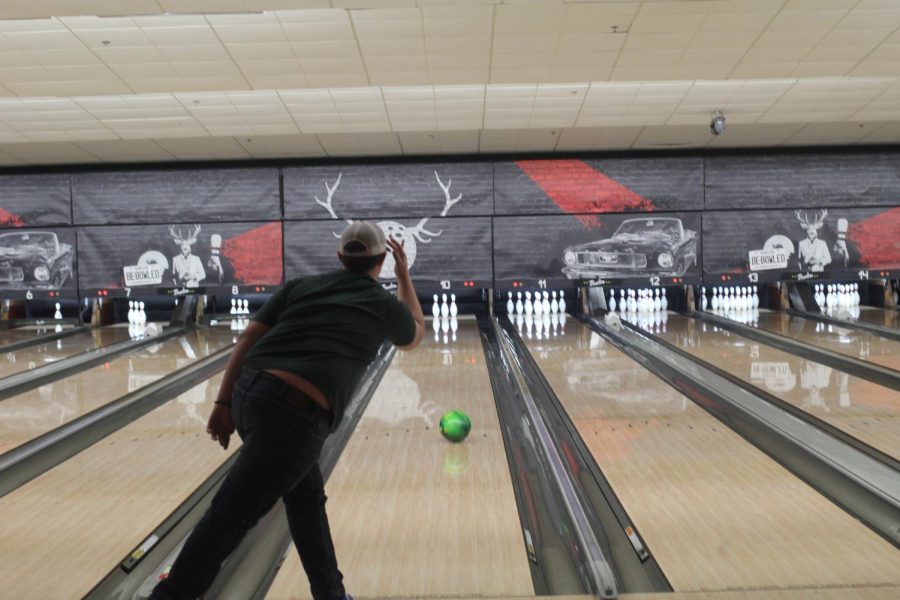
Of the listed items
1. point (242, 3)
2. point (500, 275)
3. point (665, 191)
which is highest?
point (242, 3)

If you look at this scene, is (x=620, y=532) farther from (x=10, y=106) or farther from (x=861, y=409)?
(x=10, y=106)

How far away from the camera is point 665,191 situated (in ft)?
23.4

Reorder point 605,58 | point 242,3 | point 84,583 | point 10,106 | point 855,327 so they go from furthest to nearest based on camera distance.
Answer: point 855,327
point 10,106
point 605,58
point 242,3
point 84,583

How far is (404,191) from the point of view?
7.15 m

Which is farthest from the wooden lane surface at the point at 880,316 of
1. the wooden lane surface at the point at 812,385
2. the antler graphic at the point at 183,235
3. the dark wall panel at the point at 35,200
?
the dark wall panel at the point at 35,200

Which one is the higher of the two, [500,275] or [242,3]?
[242,3]

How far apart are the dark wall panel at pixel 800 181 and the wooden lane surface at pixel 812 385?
194 centimetres

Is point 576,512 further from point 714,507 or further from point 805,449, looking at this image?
point 805,449

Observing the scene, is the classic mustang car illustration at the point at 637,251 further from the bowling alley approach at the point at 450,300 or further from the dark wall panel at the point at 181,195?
the dark wall panel at the point at 181,195

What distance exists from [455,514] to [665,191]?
18.2ft

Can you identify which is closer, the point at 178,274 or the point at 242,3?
the point at 242,3

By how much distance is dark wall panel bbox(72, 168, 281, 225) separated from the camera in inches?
284

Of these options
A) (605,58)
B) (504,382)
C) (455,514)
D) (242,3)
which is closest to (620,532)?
(455,514)

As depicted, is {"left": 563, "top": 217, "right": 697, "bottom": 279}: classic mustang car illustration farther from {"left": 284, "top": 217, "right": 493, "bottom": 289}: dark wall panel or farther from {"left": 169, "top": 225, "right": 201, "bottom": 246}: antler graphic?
{"left": 169, "top": 225, "right": 201, "bottom": 246}: antler graphic
